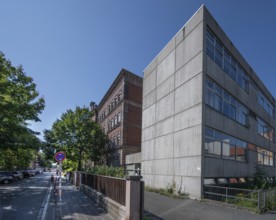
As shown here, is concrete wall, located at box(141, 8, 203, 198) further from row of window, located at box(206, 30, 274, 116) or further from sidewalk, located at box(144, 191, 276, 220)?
sidewalk, located at box(144, 191, 276, 220)

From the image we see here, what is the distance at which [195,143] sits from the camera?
66.6 ft

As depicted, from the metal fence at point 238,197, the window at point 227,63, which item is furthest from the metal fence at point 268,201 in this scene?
the window at point 227,63

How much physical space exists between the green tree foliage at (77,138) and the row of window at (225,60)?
29.4m

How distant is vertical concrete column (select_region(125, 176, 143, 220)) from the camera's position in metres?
10.6

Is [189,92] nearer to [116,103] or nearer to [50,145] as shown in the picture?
[116,103]

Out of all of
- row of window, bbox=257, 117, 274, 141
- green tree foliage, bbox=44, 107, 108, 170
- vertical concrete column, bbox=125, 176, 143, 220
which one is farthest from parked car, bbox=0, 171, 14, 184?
vertical concrete column, bbox=125, 176, 143, 220

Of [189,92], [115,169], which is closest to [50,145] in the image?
[115,169]

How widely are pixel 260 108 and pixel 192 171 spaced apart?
16.1m

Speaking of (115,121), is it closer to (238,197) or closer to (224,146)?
(224,146)

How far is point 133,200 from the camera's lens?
420 inches

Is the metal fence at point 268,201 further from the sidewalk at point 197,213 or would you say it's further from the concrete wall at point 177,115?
the concrete wall at point 177,115

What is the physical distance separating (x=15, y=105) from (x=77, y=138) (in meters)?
26.0

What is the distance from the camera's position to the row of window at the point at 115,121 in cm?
4461

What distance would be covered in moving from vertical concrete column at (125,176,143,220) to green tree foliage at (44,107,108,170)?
135ft
